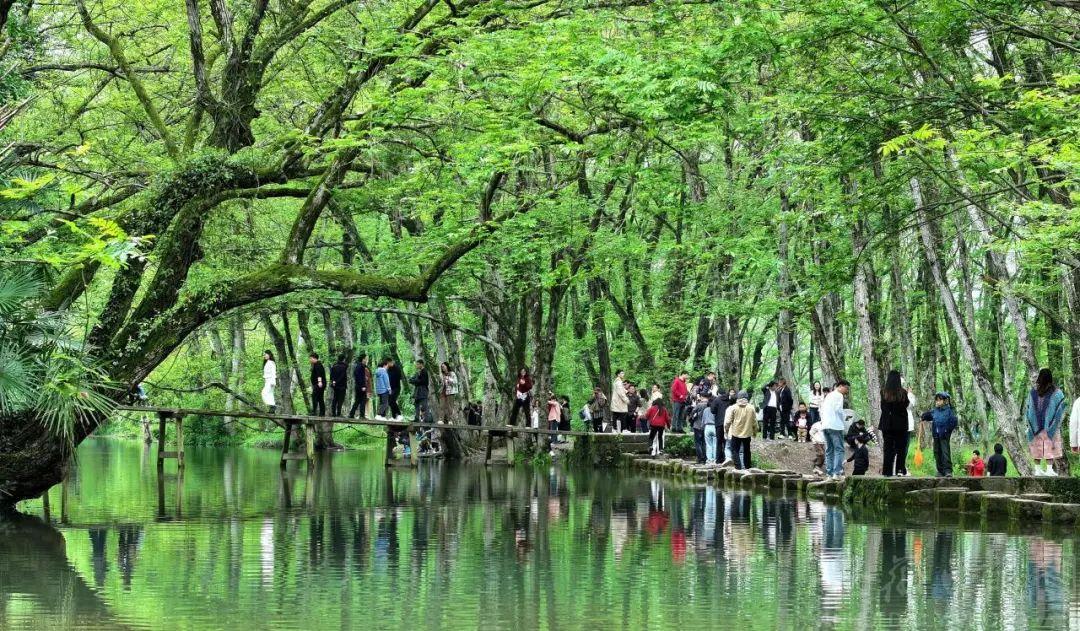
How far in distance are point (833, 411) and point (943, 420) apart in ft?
8.36

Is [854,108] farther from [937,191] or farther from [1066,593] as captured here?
[1066,593]

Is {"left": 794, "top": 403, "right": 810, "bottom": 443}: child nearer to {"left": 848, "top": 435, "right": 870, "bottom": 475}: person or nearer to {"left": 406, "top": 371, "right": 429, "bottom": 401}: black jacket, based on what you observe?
{"left": 406, "top": 371, "right": 429, "bottom": 401}: black jacket

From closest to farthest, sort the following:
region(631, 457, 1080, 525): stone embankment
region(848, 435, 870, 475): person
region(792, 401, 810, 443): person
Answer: region(631, 457, 1080, 525): stone embankment, region(848, 435, 870, 475): person, region(792, 401, 810, 443): person

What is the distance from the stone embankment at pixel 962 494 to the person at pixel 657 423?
9012 mm

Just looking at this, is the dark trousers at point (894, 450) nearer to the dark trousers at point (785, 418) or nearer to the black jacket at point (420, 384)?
the dark trousers at point (785, 418)

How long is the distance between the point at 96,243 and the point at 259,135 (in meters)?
18.2

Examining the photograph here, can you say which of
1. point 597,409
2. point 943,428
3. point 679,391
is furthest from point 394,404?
point 943,428

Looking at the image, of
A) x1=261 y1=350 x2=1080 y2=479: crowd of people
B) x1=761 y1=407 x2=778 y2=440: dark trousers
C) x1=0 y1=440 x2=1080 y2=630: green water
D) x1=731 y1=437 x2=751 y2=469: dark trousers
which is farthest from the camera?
x1=761 y1=407 x2=778 y2=440: dark trousers

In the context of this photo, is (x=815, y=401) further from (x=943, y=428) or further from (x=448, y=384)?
(x=943, y=428)

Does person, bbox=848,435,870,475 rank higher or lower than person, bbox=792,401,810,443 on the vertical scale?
lower

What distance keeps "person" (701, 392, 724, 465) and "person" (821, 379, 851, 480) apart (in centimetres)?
582

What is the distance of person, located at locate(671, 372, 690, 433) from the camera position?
121ft

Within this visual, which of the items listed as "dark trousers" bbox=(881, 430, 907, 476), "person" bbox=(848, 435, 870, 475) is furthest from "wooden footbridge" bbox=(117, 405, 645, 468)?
"dark trousers" bbox=(881, 430, 907, 476)

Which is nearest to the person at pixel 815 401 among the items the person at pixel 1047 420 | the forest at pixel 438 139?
the forest at pixel 438 139
